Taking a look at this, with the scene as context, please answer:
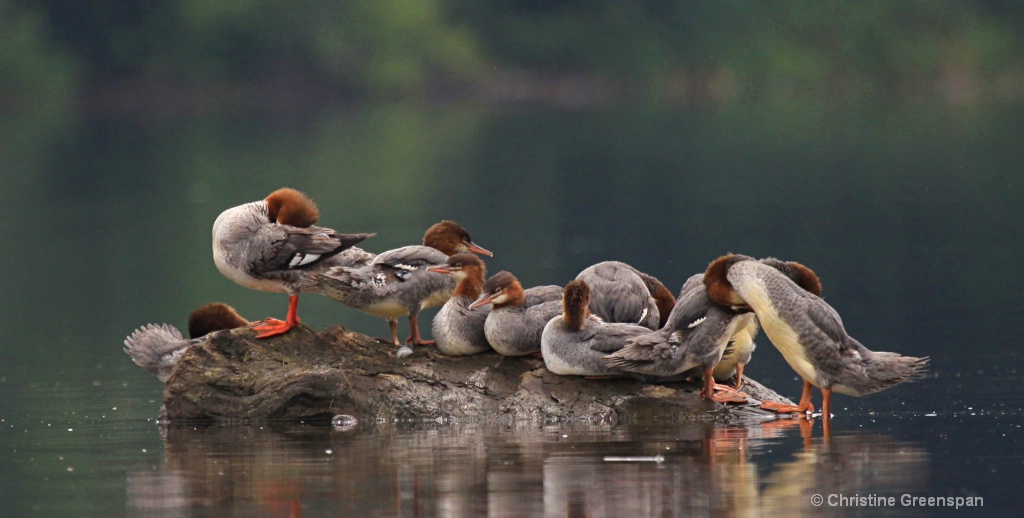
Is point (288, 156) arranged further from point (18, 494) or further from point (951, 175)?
point (18, 494)

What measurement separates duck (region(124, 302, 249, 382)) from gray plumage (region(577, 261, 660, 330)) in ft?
9.13

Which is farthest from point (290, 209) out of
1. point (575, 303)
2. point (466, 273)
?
point (575, 303)

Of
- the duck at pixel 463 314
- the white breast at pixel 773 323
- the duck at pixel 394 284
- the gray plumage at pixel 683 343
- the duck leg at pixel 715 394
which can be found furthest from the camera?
the duck at pixel 394 284

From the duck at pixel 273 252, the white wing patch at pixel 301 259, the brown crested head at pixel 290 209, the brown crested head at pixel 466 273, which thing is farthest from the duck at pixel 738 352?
the brown crested head at pixel 290 209

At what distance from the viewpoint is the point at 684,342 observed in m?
10.9

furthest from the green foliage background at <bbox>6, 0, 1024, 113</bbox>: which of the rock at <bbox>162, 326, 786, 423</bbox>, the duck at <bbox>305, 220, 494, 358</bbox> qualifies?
the rock at <bbox>162, 326, 786, 423</bbox>

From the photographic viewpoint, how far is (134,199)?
34875 mm

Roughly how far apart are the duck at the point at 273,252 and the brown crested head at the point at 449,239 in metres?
0.56

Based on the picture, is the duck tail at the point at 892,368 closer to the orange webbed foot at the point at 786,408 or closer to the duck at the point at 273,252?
the orange webbed foot at the point at 786,408

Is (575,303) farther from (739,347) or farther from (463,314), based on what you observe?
(739,347)

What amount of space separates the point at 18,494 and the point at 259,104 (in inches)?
2615

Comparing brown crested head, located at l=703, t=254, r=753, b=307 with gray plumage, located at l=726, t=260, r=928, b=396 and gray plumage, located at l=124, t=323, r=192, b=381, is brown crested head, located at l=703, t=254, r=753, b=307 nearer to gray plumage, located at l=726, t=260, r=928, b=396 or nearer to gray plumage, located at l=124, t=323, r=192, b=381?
gray plumage, located at l=726, t=260, r=928, b=396

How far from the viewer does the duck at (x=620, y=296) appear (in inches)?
453

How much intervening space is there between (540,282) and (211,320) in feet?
Answer: 23.9
